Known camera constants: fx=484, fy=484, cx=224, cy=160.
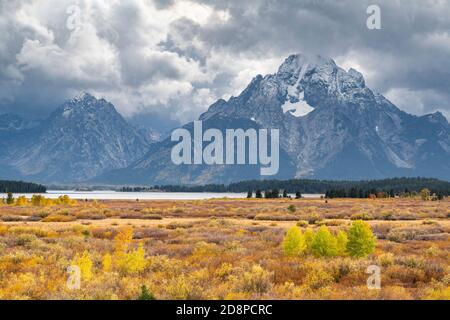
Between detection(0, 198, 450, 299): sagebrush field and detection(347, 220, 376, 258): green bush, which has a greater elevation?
detection(347, 220, 376, 258): green bush

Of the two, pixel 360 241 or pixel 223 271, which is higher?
pixel 360 241

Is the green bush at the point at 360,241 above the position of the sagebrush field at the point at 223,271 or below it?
above

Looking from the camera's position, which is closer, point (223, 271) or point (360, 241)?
point (223, 271)

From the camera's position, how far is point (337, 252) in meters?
23.6

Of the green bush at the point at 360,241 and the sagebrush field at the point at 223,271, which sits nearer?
the sagebrush field at the point at 223,271

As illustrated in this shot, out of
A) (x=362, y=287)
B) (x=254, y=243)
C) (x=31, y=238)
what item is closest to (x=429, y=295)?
(x=362, y=287)

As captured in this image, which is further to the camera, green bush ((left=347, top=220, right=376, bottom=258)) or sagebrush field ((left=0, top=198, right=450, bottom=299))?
green bush ((left=347, top=220, right=376, bottom=258))

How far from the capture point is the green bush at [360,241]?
76.2ft

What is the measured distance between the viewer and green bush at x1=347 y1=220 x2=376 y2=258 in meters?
23.2

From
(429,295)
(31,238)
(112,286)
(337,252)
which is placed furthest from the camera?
(31,238)

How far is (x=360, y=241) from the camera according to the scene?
23.4 metres

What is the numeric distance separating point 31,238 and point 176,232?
11.9m
